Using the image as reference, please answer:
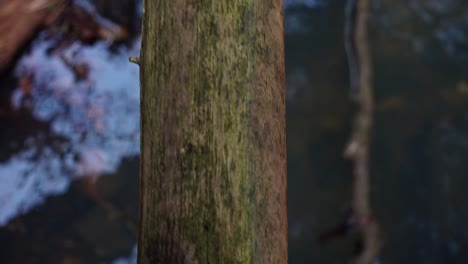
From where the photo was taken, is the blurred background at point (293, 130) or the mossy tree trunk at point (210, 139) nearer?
the mossy tree trunk at point (210, 139)

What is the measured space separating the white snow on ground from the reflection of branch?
0.91 metres

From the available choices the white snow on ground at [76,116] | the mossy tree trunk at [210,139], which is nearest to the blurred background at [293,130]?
the white snow on ground at [76,116]

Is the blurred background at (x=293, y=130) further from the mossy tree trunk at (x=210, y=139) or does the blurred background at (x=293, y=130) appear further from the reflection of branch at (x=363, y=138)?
the mossy tree trunk at (x=210, y=139)

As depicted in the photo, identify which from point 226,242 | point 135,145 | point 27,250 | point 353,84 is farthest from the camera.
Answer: point 353,84

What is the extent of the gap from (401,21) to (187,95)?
5.63 feet

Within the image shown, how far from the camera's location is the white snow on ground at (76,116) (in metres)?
1.84

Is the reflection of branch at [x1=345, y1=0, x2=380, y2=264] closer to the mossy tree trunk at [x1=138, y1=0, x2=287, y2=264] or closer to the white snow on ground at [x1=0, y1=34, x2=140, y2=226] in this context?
the white snow on ground at [x1=0, y1=34, x2=140, y2=226]

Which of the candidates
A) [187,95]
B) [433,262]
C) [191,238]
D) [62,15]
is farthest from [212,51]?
[433,262]

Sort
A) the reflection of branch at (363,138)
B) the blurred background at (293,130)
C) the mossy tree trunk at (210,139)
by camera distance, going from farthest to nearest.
Answer: the reflection of branch at (363,138) < the blurred background at (293,130) < the mossy tree trunk at (210,139)

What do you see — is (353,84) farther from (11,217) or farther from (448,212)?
(11,217)

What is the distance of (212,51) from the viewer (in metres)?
0.78

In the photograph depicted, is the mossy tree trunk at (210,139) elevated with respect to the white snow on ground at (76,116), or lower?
lower

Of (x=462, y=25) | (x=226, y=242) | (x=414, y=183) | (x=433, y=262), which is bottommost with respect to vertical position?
(x=433, y=262)

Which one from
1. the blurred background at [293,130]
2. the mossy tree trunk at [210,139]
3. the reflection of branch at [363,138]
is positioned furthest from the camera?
the reflection of branch at [363,138]
